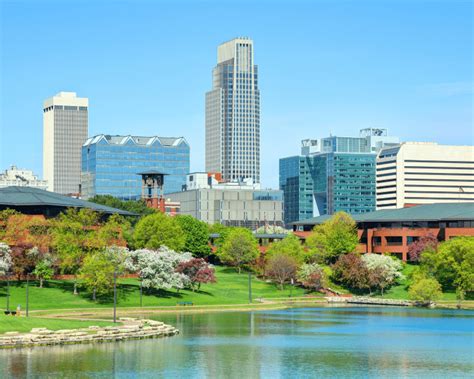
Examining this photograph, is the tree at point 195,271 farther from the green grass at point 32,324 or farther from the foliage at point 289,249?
the green grass at point 32,324

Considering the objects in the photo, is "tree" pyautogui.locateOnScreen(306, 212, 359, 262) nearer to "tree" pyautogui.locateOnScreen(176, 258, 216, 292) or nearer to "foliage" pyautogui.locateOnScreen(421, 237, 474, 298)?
"foliage" pyautogui.locateOnScreen(421, 237, 474, 298)

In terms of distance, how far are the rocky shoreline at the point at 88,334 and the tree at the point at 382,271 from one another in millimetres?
67272

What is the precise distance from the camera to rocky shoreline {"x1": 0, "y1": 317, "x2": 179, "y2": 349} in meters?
93.8

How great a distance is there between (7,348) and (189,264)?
214 ft

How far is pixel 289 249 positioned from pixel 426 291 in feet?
109

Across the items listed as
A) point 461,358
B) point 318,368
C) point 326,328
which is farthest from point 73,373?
point 326,328

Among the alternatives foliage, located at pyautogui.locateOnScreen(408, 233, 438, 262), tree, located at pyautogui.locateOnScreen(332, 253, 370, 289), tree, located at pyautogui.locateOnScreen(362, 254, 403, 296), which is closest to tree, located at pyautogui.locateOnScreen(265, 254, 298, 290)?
tree, located at pyautogui.locateOnScreen(332, 253, 370, 289)

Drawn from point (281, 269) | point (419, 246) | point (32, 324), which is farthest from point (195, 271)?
point (32, 324)

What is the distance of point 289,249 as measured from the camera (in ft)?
609

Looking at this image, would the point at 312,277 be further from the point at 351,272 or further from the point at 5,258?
the point at 5,258

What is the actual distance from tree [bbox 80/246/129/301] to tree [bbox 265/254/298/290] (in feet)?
115

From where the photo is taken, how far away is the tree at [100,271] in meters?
138

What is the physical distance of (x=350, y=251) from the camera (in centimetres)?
19262

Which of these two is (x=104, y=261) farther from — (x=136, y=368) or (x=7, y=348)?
(x=136, y=368)
